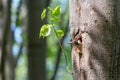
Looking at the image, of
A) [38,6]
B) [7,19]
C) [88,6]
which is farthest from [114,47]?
[7,19]

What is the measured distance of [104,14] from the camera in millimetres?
862

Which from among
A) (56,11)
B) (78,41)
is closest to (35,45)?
(56,11)

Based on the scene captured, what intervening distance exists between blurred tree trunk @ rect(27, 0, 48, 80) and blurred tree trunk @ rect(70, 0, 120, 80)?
173cm

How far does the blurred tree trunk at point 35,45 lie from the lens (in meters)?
2.62

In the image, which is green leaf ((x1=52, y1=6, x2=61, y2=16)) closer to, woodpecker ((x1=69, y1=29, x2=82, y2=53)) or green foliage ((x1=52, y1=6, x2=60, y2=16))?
green foliage ((x1=52, y1=6, x2=60, y2=16))

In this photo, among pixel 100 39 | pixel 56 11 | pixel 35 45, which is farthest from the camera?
pixel 35 45

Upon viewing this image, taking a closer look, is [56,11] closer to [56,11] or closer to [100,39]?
[56,11]

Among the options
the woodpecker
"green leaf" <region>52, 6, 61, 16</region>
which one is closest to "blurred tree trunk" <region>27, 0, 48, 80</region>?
"green leaf" <region>52, 6, 61, 16</region>

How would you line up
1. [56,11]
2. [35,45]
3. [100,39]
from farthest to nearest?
[35,45] → [56,11] → [100,39]

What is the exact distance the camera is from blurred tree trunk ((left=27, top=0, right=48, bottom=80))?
2615mm

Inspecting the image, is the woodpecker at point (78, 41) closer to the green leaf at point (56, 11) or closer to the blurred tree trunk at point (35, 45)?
the green leaf at point (56, 11)

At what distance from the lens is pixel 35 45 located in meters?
2.62

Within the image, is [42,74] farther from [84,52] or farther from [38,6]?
[84,52]

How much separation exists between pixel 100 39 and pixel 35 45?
1.78 meters
